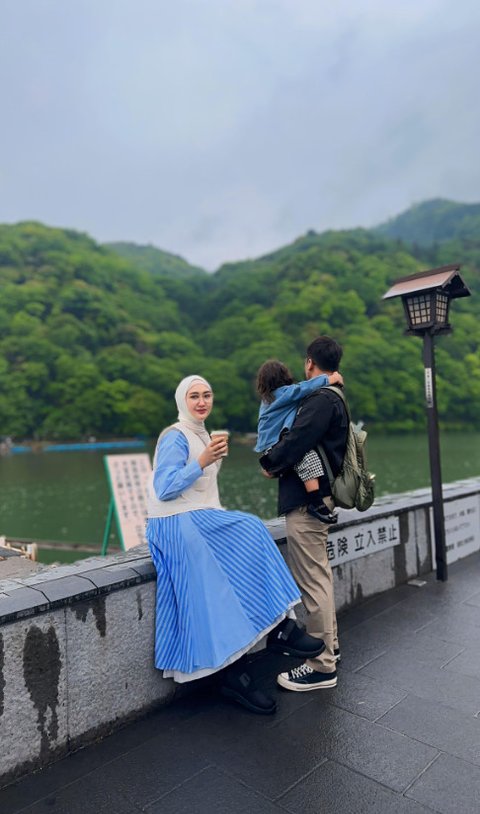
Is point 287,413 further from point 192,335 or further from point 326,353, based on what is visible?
point 192,335

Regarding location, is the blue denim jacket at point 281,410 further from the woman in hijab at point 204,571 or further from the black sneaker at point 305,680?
the black sneaker at point 305,680

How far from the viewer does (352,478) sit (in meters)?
2.64

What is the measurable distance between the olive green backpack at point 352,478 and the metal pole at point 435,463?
1.67 meters

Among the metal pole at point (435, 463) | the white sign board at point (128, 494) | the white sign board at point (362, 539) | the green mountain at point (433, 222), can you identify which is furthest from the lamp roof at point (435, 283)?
the green mountain at point (433, 222)

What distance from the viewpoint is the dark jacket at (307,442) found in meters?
2.46

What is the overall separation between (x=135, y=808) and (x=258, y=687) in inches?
33.5

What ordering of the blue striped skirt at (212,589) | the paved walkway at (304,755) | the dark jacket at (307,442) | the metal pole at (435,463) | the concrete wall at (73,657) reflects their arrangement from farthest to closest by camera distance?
the metal pole at (435,463) < the dark jacket at (307,442) < the blue striped skirt at (212,589) < the concrete wall at (73,657) < the paved walkway at (304,755)

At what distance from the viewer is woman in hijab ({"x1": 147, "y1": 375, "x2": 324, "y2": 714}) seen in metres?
2.23

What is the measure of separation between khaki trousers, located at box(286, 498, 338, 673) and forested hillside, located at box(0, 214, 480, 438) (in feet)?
152

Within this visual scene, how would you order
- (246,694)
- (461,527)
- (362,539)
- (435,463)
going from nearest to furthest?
(246,694) < (362,539) < (435,463) < (461,527)

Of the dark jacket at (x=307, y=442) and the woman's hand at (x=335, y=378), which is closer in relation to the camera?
the dark jacket at (x=307, y=442)

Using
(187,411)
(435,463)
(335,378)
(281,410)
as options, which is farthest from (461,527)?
(187,411)

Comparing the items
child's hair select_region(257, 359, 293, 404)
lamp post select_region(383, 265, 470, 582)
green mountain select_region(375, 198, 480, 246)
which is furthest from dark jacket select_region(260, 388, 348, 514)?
green mountain select_region(375, 198, 480, 246)

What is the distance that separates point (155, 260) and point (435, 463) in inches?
4542
